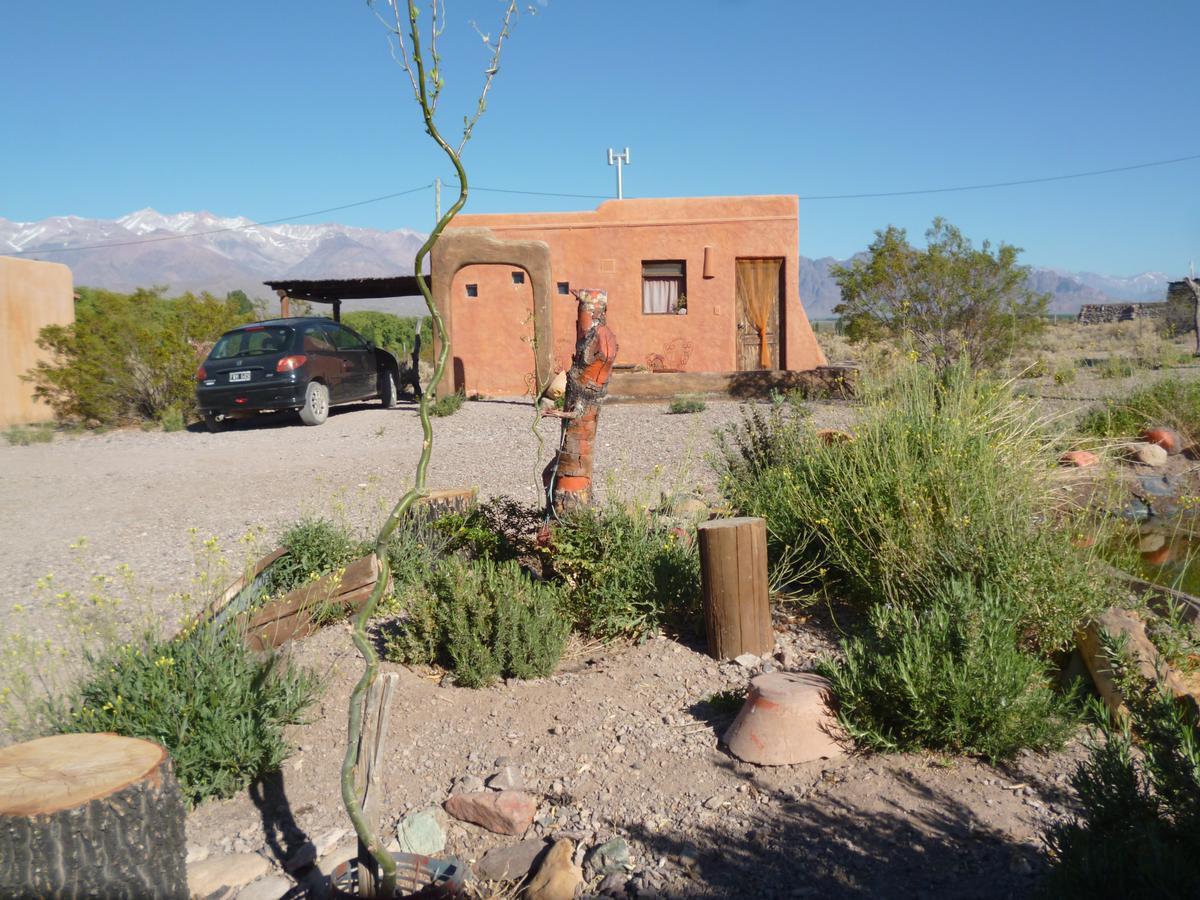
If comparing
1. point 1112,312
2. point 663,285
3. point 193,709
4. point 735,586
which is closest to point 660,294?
point 663,285

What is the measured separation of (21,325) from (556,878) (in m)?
17.2

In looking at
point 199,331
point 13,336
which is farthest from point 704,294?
point 13,336

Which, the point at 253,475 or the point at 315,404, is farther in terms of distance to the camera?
the point at 315,404

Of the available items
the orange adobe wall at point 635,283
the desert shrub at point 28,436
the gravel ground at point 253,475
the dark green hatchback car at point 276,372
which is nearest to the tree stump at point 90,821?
the gravel ground at point 253,475

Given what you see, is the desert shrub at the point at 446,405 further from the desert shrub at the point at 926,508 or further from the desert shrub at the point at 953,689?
the desert shrub at the point at 953,689

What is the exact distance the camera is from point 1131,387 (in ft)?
39.1

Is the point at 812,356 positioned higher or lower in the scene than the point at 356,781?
higher

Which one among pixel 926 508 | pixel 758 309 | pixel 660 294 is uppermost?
pixel 660 294

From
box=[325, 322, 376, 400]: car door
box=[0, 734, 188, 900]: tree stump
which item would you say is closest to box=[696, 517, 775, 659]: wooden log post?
box=[0, 734, 188, 900]: tree stump

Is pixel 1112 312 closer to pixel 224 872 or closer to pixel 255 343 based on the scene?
pixel 255 343

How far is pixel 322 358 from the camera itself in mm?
14000

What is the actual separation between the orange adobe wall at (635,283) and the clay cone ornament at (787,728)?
13.8 metres

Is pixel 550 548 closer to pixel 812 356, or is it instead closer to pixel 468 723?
pixel 468 723

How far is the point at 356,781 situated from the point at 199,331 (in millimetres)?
16082
